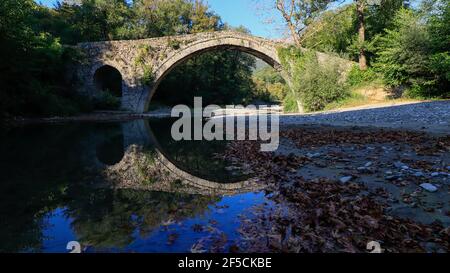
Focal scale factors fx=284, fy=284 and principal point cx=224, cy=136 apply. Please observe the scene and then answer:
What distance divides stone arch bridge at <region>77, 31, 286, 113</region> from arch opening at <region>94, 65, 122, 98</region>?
122cm

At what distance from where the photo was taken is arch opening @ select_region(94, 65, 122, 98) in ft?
74.7

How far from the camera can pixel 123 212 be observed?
2.76 meters

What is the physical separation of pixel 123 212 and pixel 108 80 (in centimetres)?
2526

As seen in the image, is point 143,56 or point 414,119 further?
point 143,56

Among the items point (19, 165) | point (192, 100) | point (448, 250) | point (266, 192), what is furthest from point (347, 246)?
point (192, 100)

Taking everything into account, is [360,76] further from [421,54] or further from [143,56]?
[143,56]

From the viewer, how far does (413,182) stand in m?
2.97

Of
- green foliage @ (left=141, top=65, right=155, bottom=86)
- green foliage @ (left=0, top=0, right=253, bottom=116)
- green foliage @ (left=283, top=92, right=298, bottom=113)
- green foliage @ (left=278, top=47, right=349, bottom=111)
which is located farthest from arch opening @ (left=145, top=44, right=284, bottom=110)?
green foliage @ (left=278, top=47, right=349, bottom=111)

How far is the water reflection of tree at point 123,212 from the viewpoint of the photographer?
2.26 m

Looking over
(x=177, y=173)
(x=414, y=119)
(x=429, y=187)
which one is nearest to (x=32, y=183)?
(x=177, y=173)

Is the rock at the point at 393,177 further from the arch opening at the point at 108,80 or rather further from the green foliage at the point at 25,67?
the arch opening at the point at 108,80

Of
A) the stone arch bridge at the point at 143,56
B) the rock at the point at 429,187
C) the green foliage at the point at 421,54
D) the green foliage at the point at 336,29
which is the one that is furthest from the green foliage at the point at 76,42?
the rock at the point at 429,187
